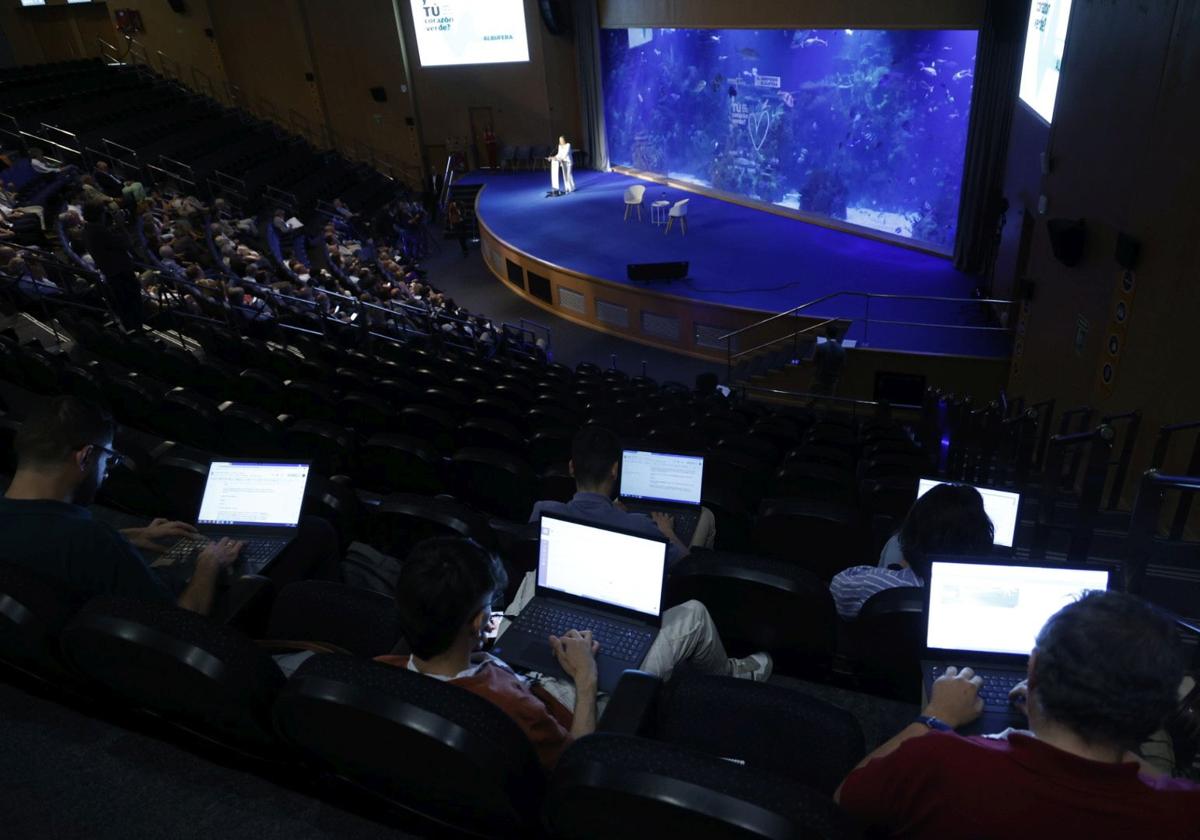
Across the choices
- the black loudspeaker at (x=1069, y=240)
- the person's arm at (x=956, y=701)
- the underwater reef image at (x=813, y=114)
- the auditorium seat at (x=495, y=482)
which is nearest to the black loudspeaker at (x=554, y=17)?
the underwater reef image at (x=813, y=114)

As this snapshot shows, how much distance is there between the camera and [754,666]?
252cm

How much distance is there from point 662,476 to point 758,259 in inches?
355

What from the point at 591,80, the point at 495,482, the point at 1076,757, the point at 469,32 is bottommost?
the point at 495,482

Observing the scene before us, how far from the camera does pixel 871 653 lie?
2.42m

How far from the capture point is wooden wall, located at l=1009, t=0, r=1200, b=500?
4789 mm

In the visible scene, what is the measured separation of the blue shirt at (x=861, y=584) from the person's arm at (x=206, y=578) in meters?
2.00

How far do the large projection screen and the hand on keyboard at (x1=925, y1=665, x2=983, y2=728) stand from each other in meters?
18.3

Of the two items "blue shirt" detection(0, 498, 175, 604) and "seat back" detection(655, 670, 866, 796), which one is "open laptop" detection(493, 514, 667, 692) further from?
"blue shirt" detection(0, 498, 175, 604)

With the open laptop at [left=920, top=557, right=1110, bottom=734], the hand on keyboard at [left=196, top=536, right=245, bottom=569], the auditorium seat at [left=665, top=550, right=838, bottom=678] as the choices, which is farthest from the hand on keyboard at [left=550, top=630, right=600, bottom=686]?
the hand on keyboard at [left=196, top=536, right=245, bottom=569]

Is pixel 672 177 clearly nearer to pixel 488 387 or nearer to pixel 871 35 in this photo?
pixel 871 35

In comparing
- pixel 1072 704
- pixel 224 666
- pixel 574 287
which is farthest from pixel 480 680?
pixel 574 287

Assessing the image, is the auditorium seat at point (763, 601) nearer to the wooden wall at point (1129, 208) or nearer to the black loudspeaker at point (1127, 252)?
the wooden wall at point (1129, 208)

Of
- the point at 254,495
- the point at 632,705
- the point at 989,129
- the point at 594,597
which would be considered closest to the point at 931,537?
the point at 594,597

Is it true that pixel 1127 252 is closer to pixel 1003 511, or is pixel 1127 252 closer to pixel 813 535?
pixel 1003 511
